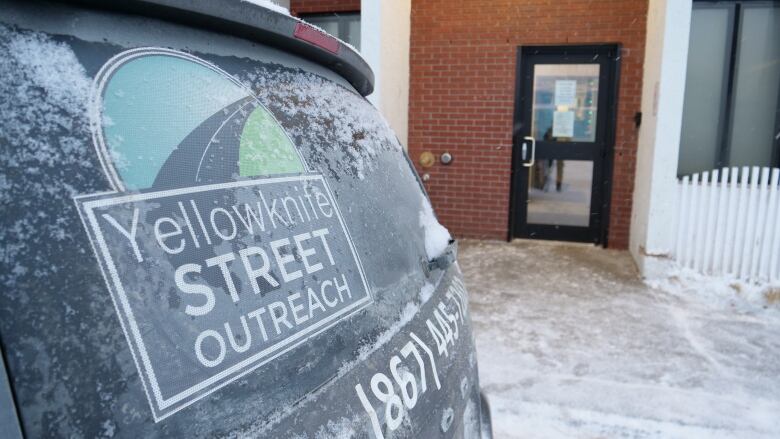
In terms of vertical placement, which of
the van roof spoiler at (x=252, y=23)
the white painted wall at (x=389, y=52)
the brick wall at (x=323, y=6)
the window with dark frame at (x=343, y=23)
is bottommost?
the van roof spoiler at (x=252, y=23)

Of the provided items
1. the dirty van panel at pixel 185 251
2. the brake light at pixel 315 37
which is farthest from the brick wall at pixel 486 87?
the dirty van panel at pixel 185 251

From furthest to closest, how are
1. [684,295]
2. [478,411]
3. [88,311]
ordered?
[684,295]
[478,411]
[88,311]

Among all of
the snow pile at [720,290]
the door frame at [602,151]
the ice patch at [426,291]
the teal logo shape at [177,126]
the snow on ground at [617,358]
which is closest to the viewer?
the teal logo shape at [177,126]

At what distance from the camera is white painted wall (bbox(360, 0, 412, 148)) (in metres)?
5.89

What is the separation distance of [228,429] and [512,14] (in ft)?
24.4

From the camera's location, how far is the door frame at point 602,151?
7.34 m

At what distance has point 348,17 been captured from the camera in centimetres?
763

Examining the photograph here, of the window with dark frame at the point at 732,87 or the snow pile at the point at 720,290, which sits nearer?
the snow pile at the point at 720,290

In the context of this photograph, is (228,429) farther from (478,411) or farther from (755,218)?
(755,218)

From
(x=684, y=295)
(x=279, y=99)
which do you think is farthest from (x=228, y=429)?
(x=684, y=295)

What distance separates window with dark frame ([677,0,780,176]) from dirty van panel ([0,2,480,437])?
6471 millimetres

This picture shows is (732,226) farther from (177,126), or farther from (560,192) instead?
(177,126)

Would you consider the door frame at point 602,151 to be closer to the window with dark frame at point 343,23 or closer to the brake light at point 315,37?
the window with dark frame at point 343,23

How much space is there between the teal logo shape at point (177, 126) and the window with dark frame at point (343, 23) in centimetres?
688
